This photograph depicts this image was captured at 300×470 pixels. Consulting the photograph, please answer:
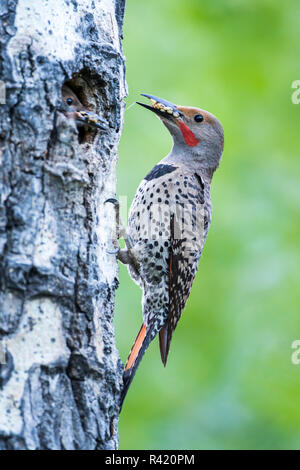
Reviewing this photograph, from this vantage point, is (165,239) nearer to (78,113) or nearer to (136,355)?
(136,355)

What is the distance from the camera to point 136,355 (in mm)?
3406

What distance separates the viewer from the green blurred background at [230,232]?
4820 millimetres

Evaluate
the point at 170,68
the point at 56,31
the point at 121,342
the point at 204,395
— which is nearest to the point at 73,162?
the point at 56,31

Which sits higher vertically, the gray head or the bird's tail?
the gray head

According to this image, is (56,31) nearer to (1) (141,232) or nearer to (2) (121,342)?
(1) (141,232)

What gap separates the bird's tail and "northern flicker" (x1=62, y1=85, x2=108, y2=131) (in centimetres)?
107

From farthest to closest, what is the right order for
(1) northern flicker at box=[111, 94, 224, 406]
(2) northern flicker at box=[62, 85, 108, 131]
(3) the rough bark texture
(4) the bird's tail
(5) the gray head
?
(5) the gray head
(1) northern flicker at box=[111, 94, 224, 406]
(4) the bird's tail
(2) northern flicker at box=[62, 85, 108, 131]
(3) the rough bark texture

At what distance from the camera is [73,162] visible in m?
2.55

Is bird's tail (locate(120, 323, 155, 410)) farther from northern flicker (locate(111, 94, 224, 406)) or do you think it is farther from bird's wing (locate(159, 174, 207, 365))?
bird's wing (locate(159, 174, 207, 365))

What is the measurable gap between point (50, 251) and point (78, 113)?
1.82 ft

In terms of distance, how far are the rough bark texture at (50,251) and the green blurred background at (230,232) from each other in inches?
76.8

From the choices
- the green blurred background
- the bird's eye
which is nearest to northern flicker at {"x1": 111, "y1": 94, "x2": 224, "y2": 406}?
the bird's eye

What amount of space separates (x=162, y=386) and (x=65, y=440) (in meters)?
2.68

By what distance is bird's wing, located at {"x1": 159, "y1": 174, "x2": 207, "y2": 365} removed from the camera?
385 centimetres
